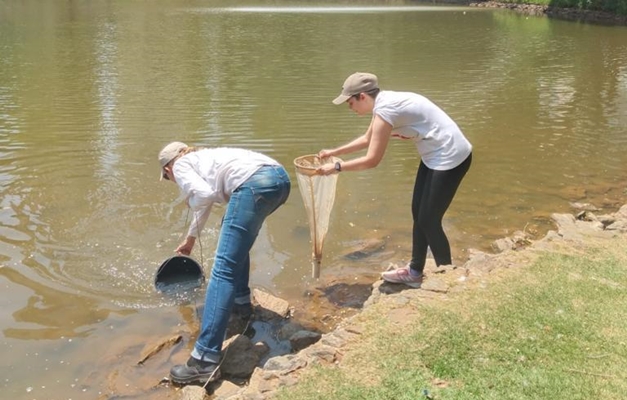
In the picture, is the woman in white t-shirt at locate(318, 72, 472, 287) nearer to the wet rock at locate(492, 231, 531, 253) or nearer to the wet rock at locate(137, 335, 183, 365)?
the wet rock at locate(492, 231, 531, 253)

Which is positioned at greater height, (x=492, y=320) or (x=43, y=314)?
(x=492, y=320)

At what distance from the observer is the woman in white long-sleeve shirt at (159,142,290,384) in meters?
4.55

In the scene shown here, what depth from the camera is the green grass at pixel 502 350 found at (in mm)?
3771

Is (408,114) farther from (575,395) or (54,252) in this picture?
(54,252)

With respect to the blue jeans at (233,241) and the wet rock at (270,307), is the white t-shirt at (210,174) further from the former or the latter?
the wet rock at (270,307)

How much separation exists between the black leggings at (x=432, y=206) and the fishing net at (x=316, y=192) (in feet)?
2.54

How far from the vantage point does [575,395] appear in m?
3.66

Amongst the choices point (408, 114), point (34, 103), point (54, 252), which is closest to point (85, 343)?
point (54, 252)

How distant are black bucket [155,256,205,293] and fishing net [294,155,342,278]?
1193 millimetres

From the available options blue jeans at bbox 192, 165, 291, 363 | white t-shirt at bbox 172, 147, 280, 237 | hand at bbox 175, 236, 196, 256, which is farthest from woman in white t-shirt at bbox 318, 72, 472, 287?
hand at bbox 175, 236, 196, 256

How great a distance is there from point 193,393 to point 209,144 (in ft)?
22.6

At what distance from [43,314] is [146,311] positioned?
0.93m

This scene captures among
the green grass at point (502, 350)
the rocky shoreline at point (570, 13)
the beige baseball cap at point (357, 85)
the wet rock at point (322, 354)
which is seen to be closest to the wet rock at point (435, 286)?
the green grass at point (502, 350)

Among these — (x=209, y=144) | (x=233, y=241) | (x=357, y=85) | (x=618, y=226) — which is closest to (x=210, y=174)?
(x=233, y=241)
